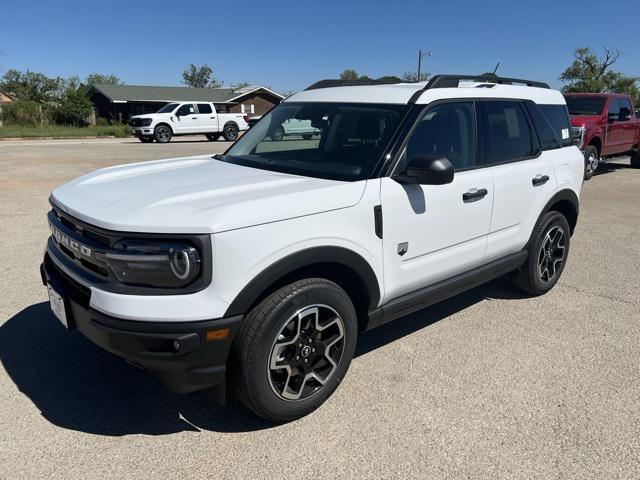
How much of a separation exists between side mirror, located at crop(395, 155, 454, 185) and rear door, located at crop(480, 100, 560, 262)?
968 mm

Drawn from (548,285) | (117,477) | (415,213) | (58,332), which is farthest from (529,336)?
(58,332)

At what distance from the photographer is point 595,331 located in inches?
162

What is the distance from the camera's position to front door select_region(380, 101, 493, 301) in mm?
3166

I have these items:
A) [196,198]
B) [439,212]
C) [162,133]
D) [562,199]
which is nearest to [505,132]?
[562,199]

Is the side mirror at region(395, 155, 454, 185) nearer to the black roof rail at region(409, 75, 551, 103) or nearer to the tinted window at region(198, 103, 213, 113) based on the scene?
the black roof rail at region(409, 75, 551, 103)

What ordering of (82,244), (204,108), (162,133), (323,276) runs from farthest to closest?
(204,108), (162,133), (323,276), (82,244)

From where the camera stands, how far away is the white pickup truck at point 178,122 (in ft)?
85.0

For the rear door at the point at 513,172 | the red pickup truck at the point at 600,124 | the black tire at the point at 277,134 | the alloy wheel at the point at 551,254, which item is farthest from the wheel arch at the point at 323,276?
the red pickup truck at the point at 600,124

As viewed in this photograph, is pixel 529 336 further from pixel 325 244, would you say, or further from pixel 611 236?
pixel 611 236

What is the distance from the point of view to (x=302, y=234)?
268 centimetres

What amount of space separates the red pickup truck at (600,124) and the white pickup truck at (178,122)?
1694cm

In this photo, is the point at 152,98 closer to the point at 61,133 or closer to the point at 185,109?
the point at 61,133

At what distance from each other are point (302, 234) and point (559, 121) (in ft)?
11.1

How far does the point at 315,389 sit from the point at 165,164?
2.05 meters
